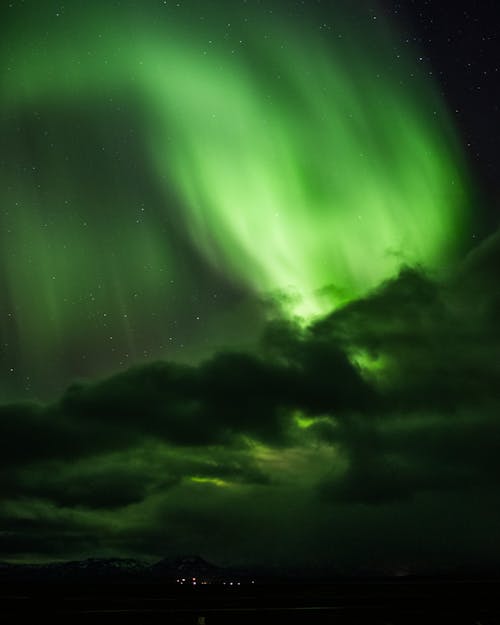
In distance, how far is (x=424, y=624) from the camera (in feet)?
88.7

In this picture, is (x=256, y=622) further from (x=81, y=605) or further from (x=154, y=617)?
(x=81, y=605)

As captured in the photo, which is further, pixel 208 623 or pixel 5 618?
pixel 5 618

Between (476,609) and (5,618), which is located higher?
(5,618)

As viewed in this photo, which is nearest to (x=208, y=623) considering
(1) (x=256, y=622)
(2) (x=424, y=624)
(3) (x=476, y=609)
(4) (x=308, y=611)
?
(1) (x=256, y=622)

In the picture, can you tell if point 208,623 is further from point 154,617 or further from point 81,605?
point 81,605

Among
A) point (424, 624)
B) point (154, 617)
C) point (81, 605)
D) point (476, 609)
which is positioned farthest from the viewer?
point (81, 605)

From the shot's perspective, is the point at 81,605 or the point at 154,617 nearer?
the point at 154,617

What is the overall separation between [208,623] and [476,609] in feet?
47.1

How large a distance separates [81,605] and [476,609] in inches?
910

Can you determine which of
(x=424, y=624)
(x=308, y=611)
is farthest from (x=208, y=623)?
(x=424, y=624)

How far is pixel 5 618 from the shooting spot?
3103 cm

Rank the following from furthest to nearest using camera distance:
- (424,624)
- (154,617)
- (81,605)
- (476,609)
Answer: (81,605), (476,609), (154,617), (424,624)

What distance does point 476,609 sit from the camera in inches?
1293

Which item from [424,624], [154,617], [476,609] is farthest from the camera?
[476,609]
